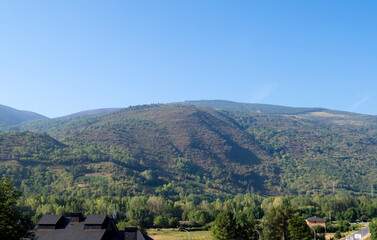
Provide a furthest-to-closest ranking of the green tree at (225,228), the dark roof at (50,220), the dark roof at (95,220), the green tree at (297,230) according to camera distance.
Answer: the green tree at (225,228), the green tree at (297,230), the dark roof at (50,220), the dark roof at (95,220)

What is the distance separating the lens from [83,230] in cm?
6744

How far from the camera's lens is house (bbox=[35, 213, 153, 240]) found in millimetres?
66250

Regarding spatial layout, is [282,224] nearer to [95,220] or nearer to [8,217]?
[95,220]

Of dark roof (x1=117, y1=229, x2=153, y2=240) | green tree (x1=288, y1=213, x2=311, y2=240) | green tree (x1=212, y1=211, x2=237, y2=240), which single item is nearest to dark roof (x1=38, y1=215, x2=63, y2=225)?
dark roof (x1=117, y1=229, x2=153, y2=240)

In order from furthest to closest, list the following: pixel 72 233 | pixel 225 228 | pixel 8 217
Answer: pixel 225 228
pixel 72 233
pixel 8 217

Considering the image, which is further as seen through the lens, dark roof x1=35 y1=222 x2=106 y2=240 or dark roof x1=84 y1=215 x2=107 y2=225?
dark roof x1=84 y1=215 x2=107 y2=225

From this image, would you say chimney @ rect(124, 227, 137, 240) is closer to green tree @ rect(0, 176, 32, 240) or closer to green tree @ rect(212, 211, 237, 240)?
green tree @ rect(212, 211, 237, 240)

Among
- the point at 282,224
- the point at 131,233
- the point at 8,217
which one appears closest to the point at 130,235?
the point at 131,233

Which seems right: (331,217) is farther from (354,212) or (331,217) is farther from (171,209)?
(171,209)

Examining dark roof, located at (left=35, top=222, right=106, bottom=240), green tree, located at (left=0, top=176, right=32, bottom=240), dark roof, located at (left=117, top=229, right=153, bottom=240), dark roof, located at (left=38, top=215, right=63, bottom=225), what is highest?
green tree, located at (left=0, top=176, right=32, bottom=240)

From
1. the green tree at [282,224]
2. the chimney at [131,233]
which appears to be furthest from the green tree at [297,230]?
the chimney at [131,233]

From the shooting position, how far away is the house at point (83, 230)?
66250 mm

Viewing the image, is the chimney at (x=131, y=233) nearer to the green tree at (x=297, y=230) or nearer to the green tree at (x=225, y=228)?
the green tree at (x=225, y=228)

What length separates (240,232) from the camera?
292ft
